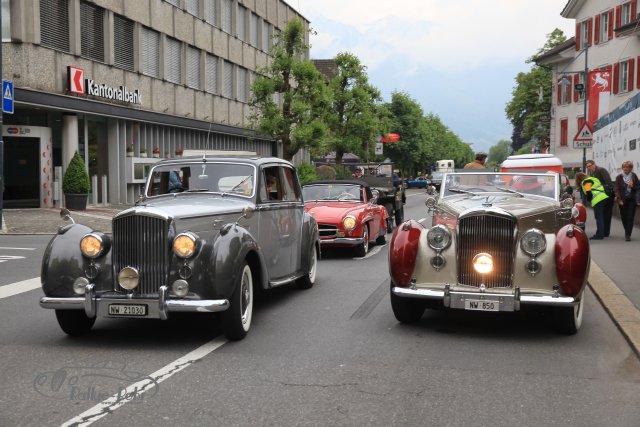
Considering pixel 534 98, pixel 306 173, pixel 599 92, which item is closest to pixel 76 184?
pixel 306 173

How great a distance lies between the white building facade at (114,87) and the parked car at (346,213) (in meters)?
7.23

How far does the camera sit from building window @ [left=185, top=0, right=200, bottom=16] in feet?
115

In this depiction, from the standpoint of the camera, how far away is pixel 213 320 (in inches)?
299

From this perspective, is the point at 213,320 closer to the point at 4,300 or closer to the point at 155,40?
the point at 4,300

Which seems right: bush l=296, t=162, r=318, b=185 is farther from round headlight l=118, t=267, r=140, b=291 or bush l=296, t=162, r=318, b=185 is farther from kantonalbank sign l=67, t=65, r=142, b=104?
round headlight l=118, t=267, r=140, b=291

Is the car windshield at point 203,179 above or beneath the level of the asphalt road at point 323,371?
above

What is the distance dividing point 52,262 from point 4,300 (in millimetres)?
2777

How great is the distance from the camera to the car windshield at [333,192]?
15.0m

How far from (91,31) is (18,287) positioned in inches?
751

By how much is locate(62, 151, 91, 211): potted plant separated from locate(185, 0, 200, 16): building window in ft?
45.5

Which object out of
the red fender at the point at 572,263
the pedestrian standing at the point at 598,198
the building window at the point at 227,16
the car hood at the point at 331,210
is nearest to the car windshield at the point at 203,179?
the red fender at the point at 572,263

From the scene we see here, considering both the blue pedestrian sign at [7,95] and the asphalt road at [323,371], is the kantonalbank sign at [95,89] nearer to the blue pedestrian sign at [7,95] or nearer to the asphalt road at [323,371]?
the blue pedestrian sign at [7,95]

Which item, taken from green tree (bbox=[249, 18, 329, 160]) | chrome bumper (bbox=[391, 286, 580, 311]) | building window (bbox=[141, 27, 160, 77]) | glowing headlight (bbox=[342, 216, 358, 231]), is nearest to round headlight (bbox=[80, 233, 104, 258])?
chrome bumper (bbox=[391, 286, 580, 311])

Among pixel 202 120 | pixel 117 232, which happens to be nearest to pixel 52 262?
pixel 117 232
